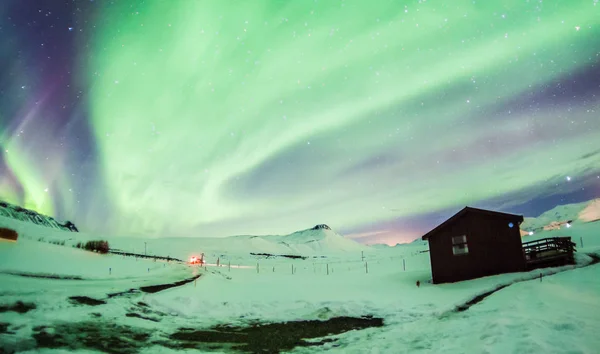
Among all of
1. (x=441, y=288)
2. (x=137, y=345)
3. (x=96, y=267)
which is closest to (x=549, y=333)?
(x=137, y=345)

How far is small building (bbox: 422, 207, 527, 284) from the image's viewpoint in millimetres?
24484

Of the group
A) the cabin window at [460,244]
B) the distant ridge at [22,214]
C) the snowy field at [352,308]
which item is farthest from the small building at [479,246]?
the distant ridge at [22,214]

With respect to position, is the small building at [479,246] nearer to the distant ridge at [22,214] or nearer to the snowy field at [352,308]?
the snowy field at [352,308]

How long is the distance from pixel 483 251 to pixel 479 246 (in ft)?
1.37

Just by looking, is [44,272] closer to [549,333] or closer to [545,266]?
[549,333]

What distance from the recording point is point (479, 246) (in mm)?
24891

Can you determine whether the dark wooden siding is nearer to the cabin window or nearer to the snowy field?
the cabin window

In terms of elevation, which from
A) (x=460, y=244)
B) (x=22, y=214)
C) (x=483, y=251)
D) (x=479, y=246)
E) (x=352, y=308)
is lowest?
(x=352, y=308)

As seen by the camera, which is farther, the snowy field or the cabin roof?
the cabin roof

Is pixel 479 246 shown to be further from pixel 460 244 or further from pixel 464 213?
pixel 464 213

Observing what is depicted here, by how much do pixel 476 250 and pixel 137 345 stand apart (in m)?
22.9

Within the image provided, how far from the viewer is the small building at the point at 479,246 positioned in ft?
80.3

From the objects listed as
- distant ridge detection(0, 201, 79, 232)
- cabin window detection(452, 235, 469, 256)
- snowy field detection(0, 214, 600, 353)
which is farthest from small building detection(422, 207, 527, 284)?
distant ridge detection(0, 201, 79, 232)

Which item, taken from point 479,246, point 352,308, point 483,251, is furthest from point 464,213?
point 352,308
